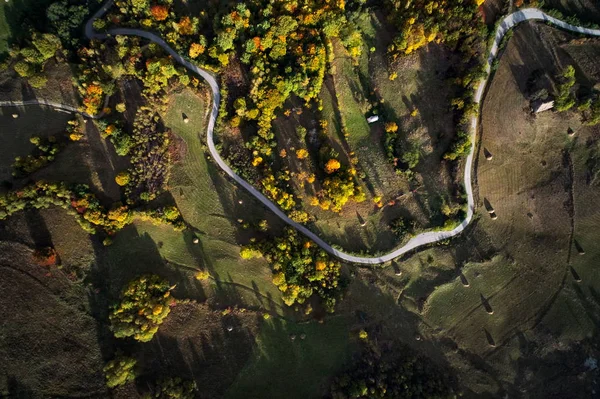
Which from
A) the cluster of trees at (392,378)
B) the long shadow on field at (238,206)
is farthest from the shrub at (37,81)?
the cluster of trees at (392,378)

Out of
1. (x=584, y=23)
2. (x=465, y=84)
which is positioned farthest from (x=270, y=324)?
(x=584, y=23)

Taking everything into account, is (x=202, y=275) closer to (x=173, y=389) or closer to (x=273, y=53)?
(x=173, y=389)

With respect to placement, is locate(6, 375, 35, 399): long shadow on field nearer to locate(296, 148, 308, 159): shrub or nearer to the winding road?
the winding road

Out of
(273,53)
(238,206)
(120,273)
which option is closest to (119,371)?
(120,273)

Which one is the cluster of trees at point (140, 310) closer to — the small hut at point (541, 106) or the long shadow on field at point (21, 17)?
the long shadow on field at point (21, 17)

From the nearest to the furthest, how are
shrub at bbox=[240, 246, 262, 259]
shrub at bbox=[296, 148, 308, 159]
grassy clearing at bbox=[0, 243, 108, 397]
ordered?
grassy clearing at bbox=[0, 243, 108, 397] → shrub at bbox=[240, 246, 262, 259] → shrub at bbox=[296, 148, 308, 159]

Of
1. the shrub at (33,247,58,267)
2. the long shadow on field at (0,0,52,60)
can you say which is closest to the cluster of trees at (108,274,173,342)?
the shrub at (33,247,58,267)

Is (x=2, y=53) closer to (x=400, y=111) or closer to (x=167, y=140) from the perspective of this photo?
(x=167, y=140)
